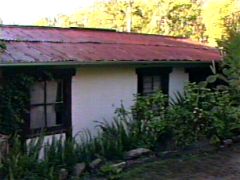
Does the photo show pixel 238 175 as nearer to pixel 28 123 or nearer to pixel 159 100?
pixel 159 100

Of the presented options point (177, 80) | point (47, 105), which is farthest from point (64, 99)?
point (177, 80)

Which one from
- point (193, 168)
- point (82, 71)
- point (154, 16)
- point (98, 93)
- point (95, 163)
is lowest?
point (193, 168)

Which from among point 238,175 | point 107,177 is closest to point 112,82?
point 107,177

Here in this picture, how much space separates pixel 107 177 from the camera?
24.0 ft

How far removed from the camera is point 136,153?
8.53 meters

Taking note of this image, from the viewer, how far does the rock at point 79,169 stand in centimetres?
754

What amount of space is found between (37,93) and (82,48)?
5.85ft

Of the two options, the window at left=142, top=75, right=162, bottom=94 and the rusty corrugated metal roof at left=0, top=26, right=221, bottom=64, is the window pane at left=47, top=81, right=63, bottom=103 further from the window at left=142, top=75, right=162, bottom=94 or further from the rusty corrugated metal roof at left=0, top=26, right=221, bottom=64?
the window at left=142, top=75, right=162, bottom=94

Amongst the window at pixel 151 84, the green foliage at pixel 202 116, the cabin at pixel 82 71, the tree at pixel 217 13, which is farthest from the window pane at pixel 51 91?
the tree at pixel 217 13

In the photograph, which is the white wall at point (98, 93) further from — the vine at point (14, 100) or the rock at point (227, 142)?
the rock at point (227, 142)

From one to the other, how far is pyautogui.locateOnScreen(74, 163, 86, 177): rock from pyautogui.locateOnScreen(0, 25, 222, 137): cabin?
47.4 inches

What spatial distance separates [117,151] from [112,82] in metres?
2.09

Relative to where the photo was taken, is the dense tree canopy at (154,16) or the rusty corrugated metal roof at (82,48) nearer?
the rusty corrugated metal roof at (82,48)

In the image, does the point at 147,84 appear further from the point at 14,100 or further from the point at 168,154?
the point at 14,100
